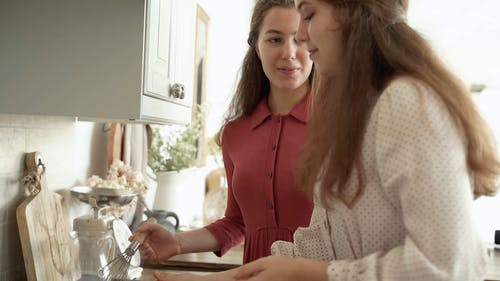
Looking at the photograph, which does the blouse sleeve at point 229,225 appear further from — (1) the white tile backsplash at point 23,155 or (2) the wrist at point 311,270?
(2) the wrist at point 311,270

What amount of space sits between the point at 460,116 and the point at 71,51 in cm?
78

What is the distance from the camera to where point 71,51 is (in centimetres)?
→ 101

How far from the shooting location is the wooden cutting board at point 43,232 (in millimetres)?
1099

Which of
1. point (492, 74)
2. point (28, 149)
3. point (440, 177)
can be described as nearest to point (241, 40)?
point (492, 74)

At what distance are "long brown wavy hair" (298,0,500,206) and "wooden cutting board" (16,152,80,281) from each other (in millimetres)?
744

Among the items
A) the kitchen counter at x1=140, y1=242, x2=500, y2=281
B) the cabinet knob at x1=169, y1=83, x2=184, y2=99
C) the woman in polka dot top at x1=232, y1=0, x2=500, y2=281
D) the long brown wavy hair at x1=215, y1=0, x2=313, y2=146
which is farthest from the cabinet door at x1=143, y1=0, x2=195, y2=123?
the kitchen counter at x1=140, y1=242, x2=500, y2=281

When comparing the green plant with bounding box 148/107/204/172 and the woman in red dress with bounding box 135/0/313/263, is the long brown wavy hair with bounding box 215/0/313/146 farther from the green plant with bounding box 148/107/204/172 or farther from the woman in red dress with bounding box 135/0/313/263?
the green plant with bounding box 148/107/204/172

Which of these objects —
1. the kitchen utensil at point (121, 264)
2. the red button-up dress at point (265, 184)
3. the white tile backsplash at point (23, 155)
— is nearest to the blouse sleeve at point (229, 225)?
the red button-up dress at point (265, 184)

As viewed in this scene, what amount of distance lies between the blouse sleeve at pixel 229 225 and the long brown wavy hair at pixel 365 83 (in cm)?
64

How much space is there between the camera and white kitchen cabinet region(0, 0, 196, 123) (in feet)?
3.27

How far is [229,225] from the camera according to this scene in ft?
4.35

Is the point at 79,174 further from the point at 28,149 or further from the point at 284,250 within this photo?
the point at 284,250

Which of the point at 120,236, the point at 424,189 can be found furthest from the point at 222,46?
the point at 424,189

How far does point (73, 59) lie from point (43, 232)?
0.45m
